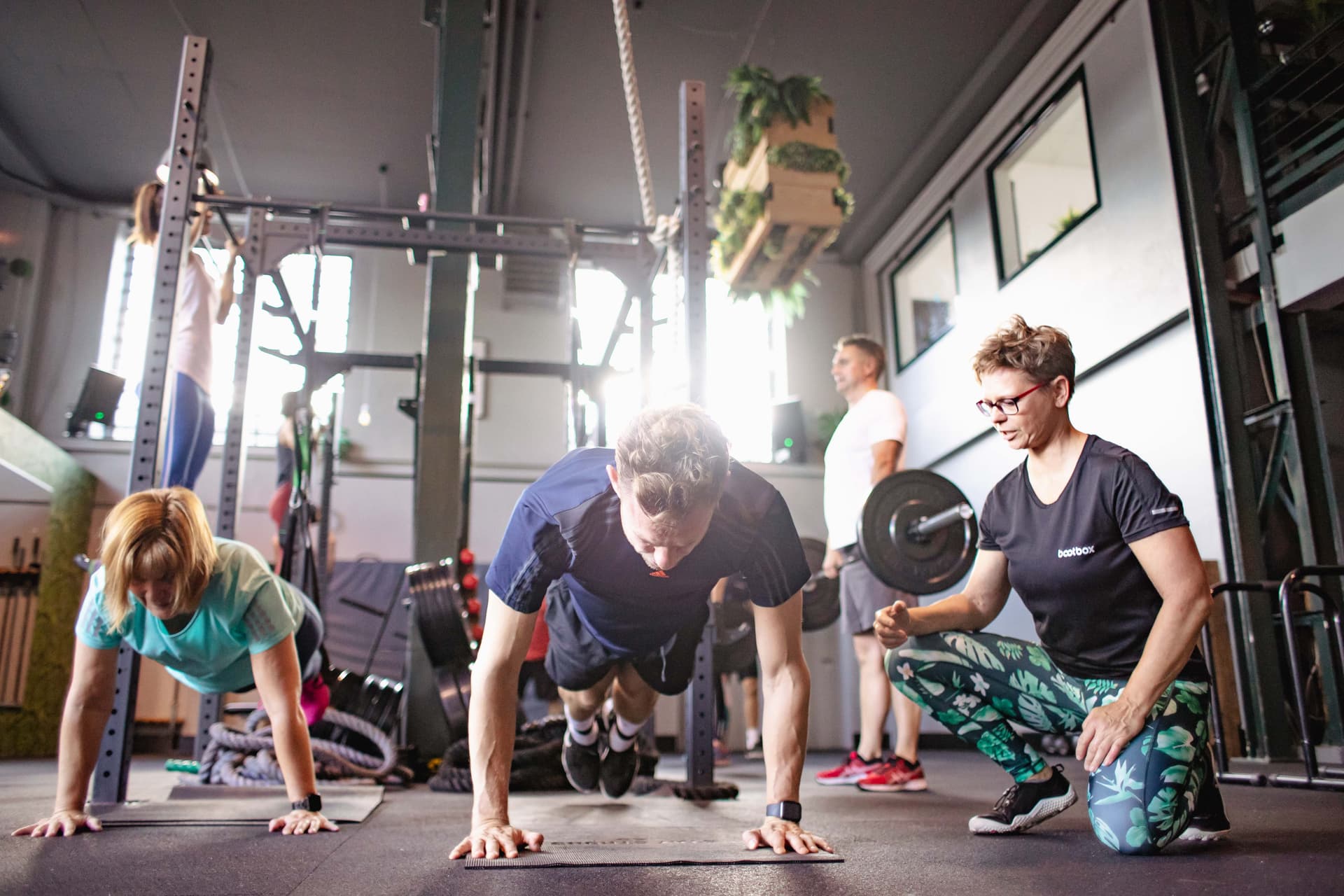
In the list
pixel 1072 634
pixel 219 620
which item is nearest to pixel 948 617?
pixel 1072 634

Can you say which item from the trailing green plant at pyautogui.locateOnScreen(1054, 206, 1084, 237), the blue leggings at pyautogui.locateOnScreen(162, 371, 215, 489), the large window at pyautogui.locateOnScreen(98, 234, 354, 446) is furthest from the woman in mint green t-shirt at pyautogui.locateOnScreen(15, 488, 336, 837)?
the large window at pyautogui.locateOnScreen(98, 234, 354, 446)

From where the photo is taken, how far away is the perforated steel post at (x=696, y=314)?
2631 mm

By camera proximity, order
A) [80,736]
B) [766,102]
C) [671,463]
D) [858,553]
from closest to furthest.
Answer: [671,463] < [80,736] < [858,553] < [766,102]

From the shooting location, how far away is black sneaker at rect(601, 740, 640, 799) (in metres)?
2.69

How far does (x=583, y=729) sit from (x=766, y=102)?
3225 mm

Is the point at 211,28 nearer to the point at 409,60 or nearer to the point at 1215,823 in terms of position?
the point at 409,60

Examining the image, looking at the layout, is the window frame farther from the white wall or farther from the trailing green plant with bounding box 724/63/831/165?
the trailing green plant with bounding box 724/63/831/165

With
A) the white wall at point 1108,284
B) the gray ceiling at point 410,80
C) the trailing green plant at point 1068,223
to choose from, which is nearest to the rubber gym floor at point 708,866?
the white wall at point 1108,284

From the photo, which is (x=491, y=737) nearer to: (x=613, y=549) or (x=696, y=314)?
(x=613, y=549)

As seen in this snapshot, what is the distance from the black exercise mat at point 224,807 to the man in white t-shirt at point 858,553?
157 cm

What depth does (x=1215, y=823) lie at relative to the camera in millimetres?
1721

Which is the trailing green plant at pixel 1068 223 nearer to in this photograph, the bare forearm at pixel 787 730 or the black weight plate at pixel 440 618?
the black weight plate at pixel 440 618

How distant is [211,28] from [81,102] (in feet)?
4.51

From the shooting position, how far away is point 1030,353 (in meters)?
1.73
